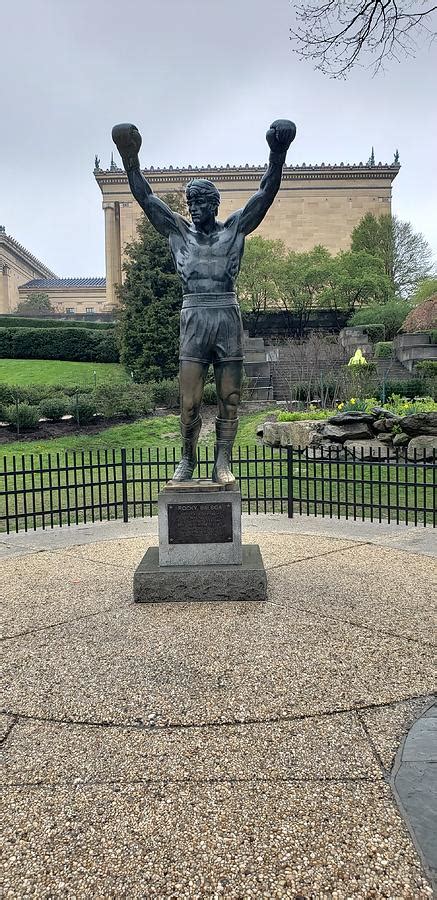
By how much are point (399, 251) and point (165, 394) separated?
27105mm

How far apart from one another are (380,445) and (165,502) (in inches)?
407

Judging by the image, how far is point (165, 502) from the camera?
18.9 ft

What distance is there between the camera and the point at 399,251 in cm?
4181

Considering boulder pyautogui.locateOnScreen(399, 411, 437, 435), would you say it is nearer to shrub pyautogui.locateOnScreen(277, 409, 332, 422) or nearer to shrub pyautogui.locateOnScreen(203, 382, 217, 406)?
shrub pyautogui.locateOnScreen(277, 409, 332, 422)

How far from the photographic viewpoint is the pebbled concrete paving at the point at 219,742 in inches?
94.4

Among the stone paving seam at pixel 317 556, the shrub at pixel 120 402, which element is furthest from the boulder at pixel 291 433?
the stone paving seam at pixel 317 556

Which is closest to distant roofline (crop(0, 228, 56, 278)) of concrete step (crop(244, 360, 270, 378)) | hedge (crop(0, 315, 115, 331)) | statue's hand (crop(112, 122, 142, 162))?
hedge (crop(0, 315, 115, 331))

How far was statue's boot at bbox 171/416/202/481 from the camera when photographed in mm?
6094

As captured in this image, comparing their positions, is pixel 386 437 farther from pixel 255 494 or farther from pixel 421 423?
pixel 255 494

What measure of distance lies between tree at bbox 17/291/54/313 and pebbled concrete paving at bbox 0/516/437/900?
6618 centimetres

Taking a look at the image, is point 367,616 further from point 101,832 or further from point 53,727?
point 101,832

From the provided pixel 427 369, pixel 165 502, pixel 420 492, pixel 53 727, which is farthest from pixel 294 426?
pixel 53 727

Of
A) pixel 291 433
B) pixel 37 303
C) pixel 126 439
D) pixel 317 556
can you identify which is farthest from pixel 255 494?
pixel 37 303

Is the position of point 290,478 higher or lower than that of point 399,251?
lower
